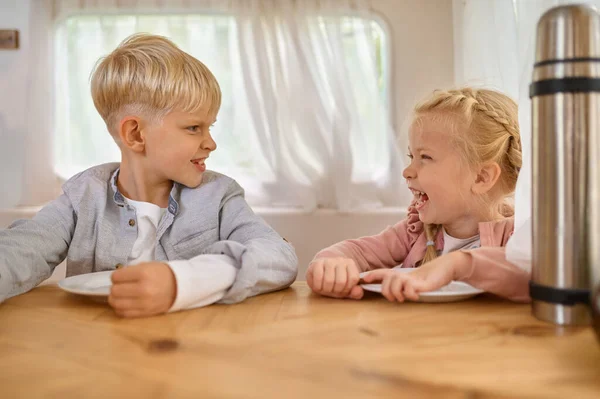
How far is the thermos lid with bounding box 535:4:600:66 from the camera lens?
24.9 inches

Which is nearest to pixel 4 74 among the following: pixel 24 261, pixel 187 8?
pixel 187 8

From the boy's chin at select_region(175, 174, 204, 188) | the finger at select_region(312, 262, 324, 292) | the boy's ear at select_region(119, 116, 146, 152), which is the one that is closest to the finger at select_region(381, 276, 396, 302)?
the finger at select_region(312, 262, 324, 292)

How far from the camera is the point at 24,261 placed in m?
1.00

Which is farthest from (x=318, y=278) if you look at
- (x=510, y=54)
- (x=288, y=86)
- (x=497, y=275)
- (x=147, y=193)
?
(x=288, y=86)

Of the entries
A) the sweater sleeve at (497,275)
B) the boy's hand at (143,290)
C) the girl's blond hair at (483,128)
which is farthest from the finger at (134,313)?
the girl's blond hair at (483,128)

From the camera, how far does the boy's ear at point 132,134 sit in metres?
1.31

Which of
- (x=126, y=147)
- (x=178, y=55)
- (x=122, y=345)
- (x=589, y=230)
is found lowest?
(x=122, y=345)

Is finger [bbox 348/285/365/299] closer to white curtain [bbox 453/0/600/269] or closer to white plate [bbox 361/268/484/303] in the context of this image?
white plate [bbox 361/268/484/303]

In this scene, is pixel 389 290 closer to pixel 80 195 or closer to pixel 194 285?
pixel 194 285

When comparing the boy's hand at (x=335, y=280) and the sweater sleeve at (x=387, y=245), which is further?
the sweater sleeve at (x=387, y=245)

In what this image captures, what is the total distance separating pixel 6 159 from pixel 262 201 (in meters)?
1.34

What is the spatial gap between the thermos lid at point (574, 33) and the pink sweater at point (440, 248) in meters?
0.31

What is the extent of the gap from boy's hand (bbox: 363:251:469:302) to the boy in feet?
0.73

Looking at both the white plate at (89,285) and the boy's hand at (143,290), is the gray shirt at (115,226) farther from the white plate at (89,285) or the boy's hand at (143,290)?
the boy's hand at (143,290)
